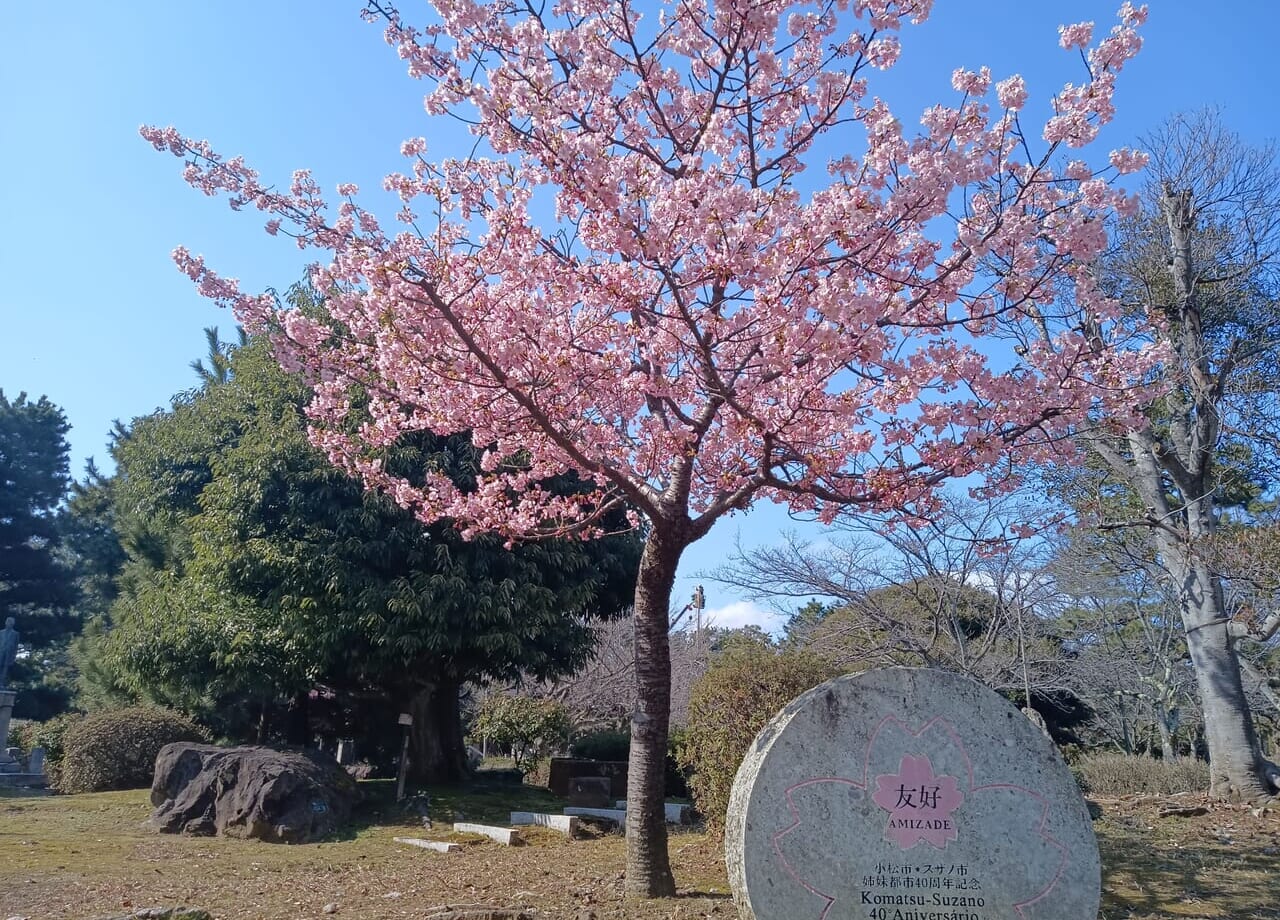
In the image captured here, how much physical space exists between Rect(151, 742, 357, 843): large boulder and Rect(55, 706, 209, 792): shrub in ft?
14.7

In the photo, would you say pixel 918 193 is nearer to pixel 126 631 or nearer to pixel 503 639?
pixel 503 639

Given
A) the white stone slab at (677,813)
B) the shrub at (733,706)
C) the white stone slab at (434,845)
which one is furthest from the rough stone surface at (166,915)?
the white stone slab at (677,813)

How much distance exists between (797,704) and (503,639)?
325 inches

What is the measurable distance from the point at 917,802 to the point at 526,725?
44.0 ft

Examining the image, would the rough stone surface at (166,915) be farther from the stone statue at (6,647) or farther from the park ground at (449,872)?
the stone statue at (6,647)

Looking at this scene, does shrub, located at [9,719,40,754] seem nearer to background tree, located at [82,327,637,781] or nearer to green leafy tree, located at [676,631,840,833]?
background tree, located at [82,327,637,781]

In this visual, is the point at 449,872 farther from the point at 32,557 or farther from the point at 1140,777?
the point at 32,557

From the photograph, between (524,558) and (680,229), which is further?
(524,558)

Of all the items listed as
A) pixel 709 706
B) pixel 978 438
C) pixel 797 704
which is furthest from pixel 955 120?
pixel 709 706

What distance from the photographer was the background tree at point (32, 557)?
2819cm

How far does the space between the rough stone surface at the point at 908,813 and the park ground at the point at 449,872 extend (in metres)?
1.31

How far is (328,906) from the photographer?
614 cm

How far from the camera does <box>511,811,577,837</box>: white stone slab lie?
10203 mm

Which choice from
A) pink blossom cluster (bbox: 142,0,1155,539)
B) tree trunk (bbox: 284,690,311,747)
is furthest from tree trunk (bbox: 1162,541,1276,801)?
tree trunk (bbox: 284,690,311,747)
